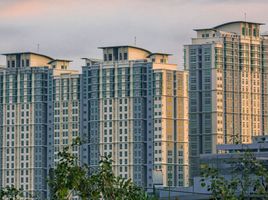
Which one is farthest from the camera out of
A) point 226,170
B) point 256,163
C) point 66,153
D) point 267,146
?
point 267,146

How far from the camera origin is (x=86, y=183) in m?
47.1

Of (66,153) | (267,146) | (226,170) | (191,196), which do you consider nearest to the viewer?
(66,153)

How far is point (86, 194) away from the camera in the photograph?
46781mm

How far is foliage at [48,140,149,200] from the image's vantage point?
46.2m

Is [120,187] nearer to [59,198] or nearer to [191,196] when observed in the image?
[59,198]

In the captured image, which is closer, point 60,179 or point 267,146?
point 60,179

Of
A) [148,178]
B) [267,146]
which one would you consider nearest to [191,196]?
[267,146]

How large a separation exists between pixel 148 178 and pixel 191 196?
108 metres

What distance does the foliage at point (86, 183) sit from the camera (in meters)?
46.2

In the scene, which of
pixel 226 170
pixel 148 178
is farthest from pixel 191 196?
pixel 148 178

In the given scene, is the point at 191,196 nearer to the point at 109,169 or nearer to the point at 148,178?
the point at 109,169

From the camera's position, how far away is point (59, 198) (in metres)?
45.4

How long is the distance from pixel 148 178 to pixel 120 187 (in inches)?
5970

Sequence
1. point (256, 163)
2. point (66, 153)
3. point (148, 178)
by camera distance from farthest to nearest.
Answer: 1. point (148, 178)
2. point (66, 153)
3. point (256, 163)
